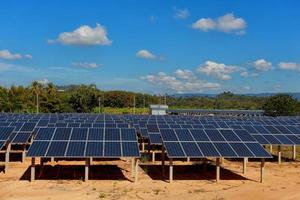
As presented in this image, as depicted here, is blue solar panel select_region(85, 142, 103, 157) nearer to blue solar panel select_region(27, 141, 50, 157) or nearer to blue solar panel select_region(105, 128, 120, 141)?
blue solar panel select_region(105, 128, 120, 141)

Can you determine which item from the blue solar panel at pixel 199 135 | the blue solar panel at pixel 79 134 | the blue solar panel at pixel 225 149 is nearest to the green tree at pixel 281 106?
the blue solar panel at pixel 199 135

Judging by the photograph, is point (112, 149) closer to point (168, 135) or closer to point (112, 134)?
point (112, 134)

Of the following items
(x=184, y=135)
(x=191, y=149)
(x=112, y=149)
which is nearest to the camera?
(x=112, y=149)

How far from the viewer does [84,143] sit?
23.5m

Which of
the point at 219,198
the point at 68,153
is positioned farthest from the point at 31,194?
the point at 219,198

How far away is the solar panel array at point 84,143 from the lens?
2231 cm

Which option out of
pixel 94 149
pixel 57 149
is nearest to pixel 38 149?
pixel 57 149

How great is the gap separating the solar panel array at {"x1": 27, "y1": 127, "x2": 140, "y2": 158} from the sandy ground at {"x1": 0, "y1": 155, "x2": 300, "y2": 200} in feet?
5.22

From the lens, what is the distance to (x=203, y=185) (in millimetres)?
22984

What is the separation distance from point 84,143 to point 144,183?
384 centimetres

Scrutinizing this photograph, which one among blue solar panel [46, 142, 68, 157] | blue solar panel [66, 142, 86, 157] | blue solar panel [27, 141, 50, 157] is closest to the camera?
blue solar panel [27, 141, 50, 157]

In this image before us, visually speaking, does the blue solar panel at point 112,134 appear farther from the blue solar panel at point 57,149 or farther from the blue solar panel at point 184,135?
the blue solar panel at point 184,135

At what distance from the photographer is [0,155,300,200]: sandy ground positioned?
20453 mm

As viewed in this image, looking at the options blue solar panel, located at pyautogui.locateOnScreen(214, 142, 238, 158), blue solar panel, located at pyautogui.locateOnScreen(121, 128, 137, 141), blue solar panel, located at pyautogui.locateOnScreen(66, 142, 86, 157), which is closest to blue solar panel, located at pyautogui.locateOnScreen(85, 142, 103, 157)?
blue solar panel, located at pyautogui.locateOnScreen(66, 142, 86, 157)
